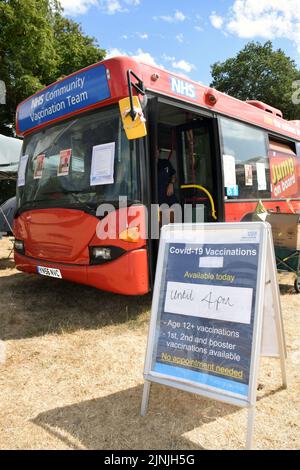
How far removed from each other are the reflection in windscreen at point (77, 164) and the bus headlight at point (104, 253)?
0.51 m

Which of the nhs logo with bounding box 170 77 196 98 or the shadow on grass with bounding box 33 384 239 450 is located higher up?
the nhs logo with bounding box 170 77 196 98

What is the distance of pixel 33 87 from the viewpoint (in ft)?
63.2

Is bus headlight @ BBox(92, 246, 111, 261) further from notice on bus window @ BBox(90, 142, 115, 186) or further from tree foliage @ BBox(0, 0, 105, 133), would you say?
tree foliage @ BBox(0, 0, 105, 133)

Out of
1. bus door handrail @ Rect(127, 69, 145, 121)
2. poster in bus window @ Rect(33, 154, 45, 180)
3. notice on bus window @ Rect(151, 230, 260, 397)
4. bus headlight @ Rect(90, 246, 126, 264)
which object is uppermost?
bus door handrail @ Rect(127, 69, 145, 121)

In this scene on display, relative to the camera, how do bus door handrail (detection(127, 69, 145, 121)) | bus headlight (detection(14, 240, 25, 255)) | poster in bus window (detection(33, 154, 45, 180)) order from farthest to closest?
1. bus headlight (detection(14, 240, 25, 255))
2. poster in bus window (detection(33, 154, 45, 180))
3. bus door handrail (detection(127, 69, 145, 121))

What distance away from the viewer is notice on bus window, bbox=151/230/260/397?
247cm

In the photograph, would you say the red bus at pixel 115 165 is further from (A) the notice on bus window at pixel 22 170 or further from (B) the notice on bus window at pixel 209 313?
(B) the notice on bus window at pixel 209 313

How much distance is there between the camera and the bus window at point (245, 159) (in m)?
5.60

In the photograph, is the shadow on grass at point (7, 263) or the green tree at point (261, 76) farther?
the green tree at point (261, 76)

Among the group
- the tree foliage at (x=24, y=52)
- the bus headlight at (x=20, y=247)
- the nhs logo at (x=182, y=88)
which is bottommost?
the bus headlight at (x=20, y=247)

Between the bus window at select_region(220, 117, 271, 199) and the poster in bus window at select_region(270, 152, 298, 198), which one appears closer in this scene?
the bus window at select_region(220, 117, 271, 199)

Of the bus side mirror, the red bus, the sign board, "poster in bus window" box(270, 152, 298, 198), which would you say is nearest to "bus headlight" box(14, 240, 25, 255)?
the red bus

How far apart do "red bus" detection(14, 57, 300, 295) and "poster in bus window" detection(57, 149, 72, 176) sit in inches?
0.5

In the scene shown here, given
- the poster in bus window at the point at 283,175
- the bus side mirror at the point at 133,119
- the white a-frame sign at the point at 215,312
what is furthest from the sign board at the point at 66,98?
the poster in bus window at the point at 283,175
